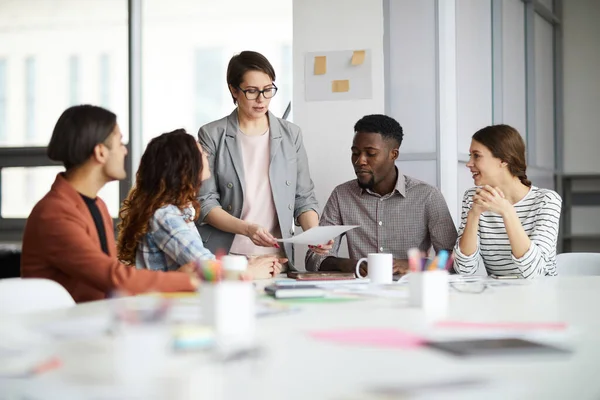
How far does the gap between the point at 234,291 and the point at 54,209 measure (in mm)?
956

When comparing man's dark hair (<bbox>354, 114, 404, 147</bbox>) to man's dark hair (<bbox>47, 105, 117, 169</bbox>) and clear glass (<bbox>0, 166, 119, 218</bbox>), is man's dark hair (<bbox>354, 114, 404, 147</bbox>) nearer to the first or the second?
man's dark hair (<bbox>47, 105, 117, 169</bbox>)

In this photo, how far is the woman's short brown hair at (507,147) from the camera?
2975 mm

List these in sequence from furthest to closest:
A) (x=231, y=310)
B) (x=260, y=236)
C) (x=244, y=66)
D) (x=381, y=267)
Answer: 1. (x=244, y=66)
2. (x=260, y=236)
3. (x=381, y=267)
4. (x=231, y=310)

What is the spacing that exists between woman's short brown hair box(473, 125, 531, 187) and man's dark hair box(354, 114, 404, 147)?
1.39 ft

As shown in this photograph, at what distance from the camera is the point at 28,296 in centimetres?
172

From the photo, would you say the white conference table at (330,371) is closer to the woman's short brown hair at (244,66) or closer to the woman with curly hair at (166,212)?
the woman with curly hair at (166,212)

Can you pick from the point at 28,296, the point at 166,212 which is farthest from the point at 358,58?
the point at 28,296

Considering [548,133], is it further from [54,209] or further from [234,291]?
[234,291]

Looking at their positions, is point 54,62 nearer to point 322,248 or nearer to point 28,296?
point 322,248

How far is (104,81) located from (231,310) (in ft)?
12.7

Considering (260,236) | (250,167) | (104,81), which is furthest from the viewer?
(104,81)

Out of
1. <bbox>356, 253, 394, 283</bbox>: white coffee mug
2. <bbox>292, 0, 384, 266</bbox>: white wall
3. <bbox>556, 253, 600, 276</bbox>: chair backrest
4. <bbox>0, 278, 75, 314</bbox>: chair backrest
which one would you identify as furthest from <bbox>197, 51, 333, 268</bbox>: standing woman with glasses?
<bbox>0, 278, 75, 314</bbox>: chair backrest

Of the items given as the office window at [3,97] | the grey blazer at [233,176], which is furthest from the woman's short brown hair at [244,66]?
the office window at [3,97]

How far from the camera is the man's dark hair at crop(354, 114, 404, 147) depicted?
3295 millimetres
